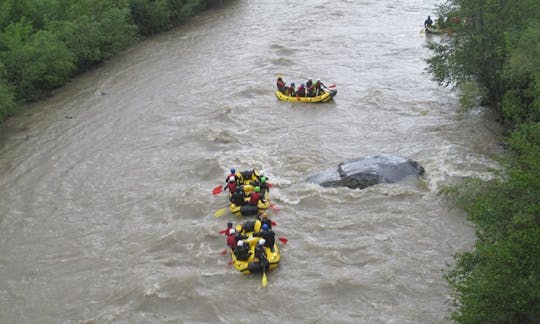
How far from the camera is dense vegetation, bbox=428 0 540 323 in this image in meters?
8.43

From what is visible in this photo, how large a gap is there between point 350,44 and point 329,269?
67.9ft

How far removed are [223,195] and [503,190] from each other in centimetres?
889

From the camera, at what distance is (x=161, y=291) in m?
12.8

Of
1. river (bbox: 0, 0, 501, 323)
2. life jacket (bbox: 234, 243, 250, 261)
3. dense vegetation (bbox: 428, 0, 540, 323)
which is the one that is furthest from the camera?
life jacket (bbox: 234, 243, 250, 261)

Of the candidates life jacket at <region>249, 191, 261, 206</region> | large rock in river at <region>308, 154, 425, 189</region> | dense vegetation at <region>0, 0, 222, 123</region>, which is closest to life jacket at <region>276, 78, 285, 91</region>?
large rock in river at <region>308, 154, 425, 189</region>

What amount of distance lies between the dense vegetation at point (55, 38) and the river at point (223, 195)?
3.47 ft

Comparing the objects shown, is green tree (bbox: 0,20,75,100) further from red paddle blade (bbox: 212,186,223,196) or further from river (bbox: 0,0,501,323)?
red paddle blade (bbox: 212,186,223,196)

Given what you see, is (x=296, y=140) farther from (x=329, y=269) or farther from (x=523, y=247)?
(x=523, y=247)

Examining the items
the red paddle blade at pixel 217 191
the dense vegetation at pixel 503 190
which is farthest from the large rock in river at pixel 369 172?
the red paddle blade at pixel 217 191

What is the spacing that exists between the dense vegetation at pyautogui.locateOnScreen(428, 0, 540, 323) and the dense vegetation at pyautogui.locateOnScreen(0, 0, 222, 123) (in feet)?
58.9

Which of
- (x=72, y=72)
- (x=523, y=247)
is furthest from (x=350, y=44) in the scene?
(x=523, y=247)

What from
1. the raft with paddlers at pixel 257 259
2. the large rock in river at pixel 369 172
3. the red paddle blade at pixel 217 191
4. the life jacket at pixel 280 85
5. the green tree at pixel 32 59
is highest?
the green tree at pixel 32 59

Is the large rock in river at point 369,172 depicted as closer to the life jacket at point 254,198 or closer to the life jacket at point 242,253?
the life jacket at point 254,198

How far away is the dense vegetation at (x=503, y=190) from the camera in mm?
8426
